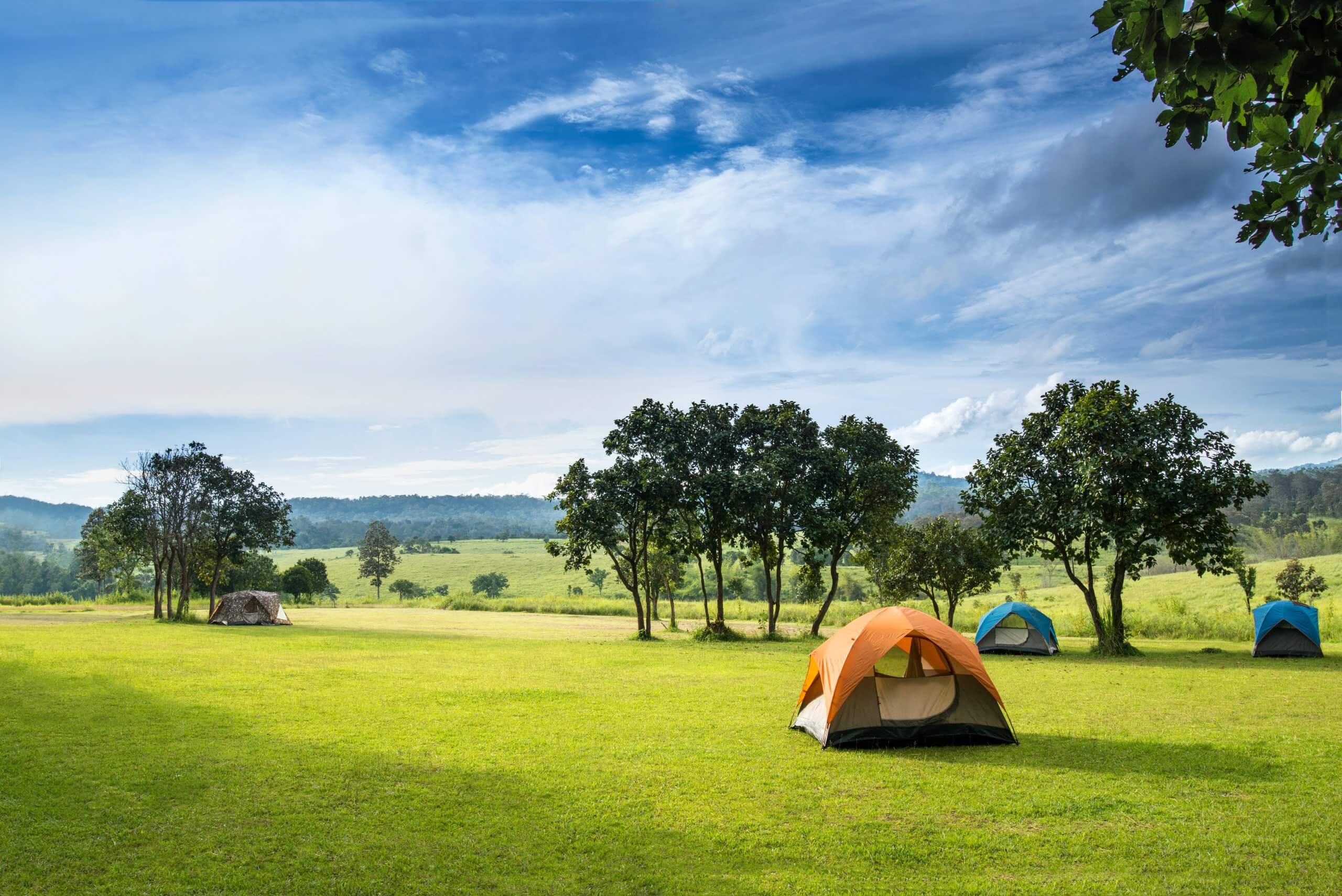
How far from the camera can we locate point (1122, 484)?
28.8m

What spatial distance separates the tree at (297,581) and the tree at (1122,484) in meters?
78.1

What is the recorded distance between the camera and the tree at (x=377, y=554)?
4259 inches

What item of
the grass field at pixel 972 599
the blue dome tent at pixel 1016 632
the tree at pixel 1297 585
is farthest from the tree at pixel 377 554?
the tree at pixel 1297 585

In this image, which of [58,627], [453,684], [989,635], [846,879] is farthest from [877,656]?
[58,627]

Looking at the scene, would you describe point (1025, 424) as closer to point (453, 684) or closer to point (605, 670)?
point (605, 670)

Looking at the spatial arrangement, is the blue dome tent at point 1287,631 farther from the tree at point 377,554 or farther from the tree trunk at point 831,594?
the tree at point 377,554

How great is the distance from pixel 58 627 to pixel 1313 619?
187ft

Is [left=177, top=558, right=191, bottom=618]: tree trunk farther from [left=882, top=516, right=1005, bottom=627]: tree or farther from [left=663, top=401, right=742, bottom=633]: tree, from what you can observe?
[left=882, top=516, right=1005, bottom=627]: tree

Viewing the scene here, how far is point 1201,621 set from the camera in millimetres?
40188

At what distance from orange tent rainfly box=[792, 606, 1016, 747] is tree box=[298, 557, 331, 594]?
285ft

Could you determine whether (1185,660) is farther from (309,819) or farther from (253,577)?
(253,577)

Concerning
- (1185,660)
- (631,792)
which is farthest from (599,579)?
(631,792)

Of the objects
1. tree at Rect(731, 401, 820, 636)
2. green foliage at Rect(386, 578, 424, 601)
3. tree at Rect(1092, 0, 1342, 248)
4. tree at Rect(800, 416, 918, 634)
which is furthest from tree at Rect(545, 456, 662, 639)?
green foliage at Rect(386, 578, 424, 601)

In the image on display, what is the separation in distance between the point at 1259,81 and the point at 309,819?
37.8 feet
